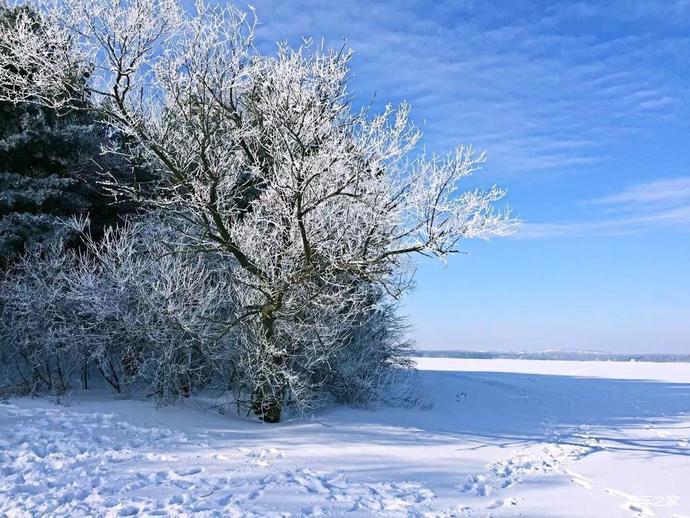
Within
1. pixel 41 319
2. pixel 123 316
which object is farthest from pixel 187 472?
pixel 41 319

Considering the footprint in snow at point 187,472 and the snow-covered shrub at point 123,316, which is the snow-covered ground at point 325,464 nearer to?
the footprint in snow at point 187,472

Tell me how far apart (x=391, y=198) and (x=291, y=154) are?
218cm

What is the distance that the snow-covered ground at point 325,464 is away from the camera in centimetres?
629

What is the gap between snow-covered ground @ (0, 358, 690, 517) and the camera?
20.6 feet

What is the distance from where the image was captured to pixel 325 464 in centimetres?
806

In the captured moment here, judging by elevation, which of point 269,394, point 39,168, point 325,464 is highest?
point 39,168

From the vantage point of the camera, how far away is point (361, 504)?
252 inches

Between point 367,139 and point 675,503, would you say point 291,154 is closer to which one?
point 367,139

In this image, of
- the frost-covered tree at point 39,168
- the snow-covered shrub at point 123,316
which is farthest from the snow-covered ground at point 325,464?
the frost-covered tree at point 39,168

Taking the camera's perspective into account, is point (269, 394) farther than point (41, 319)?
No

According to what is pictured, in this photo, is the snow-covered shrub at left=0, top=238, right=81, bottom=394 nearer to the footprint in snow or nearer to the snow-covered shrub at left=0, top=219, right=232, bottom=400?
the snow-covered shrub at left=0, top=219, right=232, bottom=400

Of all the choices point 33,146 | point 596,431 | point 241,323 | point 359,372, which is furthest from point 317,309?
point 33,146

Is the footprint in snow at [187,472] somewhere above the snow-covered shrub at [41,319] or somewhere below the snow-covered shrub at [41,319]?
below

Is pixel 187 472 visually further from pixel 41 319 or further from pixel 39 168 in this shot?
pixel 39 168
